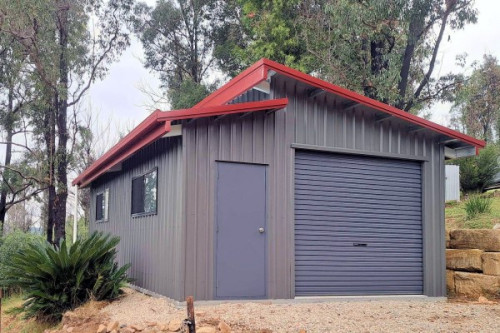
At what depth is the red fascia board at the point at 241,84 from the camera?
324 inches

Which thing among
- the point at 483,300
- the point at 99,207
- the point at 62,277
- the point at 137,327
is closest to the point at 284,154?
the point at 137,327

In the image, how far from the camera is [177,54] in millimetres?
28312

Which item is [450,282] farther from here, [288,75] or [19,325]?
[19,325]

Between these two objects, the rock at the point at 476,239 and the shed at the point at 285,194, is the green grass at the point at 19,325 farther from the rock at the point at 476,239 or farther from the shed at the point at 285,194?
the rock at the point at 476,239

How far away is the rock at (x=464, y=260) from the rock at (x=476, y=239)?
4.9 inches

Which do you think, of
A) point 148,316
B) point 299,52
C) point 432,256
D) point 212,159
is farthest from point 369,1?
point 148,316

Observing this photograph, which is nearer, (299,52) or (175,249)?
(175,249)

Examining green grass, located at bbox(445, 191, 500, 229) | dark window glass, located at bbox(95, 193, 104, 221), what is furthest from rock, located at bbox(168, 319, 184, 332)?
dark window glass, located at bbox(95, 193, 104, 221)

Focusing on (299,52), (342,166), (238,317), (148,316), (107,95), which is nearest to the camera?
(238,317)

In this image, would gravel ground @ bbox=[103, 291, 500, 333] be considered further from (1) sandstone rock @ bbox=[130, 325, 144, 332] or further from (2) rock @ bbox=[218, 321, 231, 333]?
(1) sandstone rock @ bbox=[130, 325, 144, 332]

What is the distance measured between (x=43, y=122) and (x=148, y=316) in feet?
60.7

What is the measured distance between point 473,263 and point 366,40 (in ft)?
31.9

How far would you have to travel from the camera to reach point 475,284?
1033 cm

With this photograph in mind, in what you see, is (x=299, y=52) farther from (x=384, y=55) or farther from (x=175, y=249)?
(x=175, y=249)
